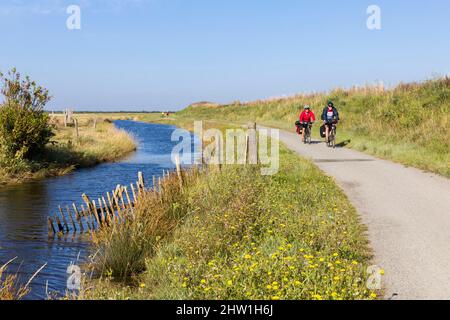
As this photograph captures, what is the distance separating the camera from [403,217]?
9578 millimetres

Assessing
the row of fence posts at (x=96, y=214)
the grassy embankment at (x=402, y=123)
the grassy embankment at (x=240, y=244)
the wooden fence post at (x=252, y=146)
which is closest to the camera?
the grassy embankment at (x=240, y=244)

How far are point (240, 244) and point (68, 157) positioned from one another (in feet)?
65.0

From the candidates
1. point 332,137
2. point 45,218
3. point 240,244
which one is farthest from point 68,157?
point 240,244

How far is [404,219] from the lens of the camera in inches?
371

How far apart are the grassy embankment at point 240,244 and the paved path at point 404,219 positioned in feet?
1.27

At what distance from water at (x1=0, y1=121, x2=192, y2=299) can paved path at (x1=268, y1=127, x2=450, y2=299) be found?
544 cm

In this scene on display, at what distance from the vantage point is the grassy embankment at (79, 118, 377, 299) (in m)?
5.87

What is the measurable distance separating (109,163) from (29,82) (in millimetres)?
7036

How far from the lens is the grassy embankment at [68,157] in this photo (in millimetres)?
21203

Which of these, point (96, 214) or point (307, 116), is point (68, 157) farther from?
point (96, 214)

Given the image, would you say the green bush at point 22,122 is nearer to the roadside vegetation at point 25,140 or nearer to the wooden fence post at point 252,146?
the roadside vegetation at point 25,140

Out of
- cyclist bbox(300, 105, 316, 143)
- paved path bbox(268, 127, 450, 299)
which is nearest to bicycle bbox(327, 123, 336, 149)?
cyclist bbox(300, 105, 316, 143)

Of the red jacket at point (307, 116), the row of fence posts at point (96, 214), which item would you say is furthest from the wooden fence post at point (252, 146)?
the red jacket at point (307, 116)
